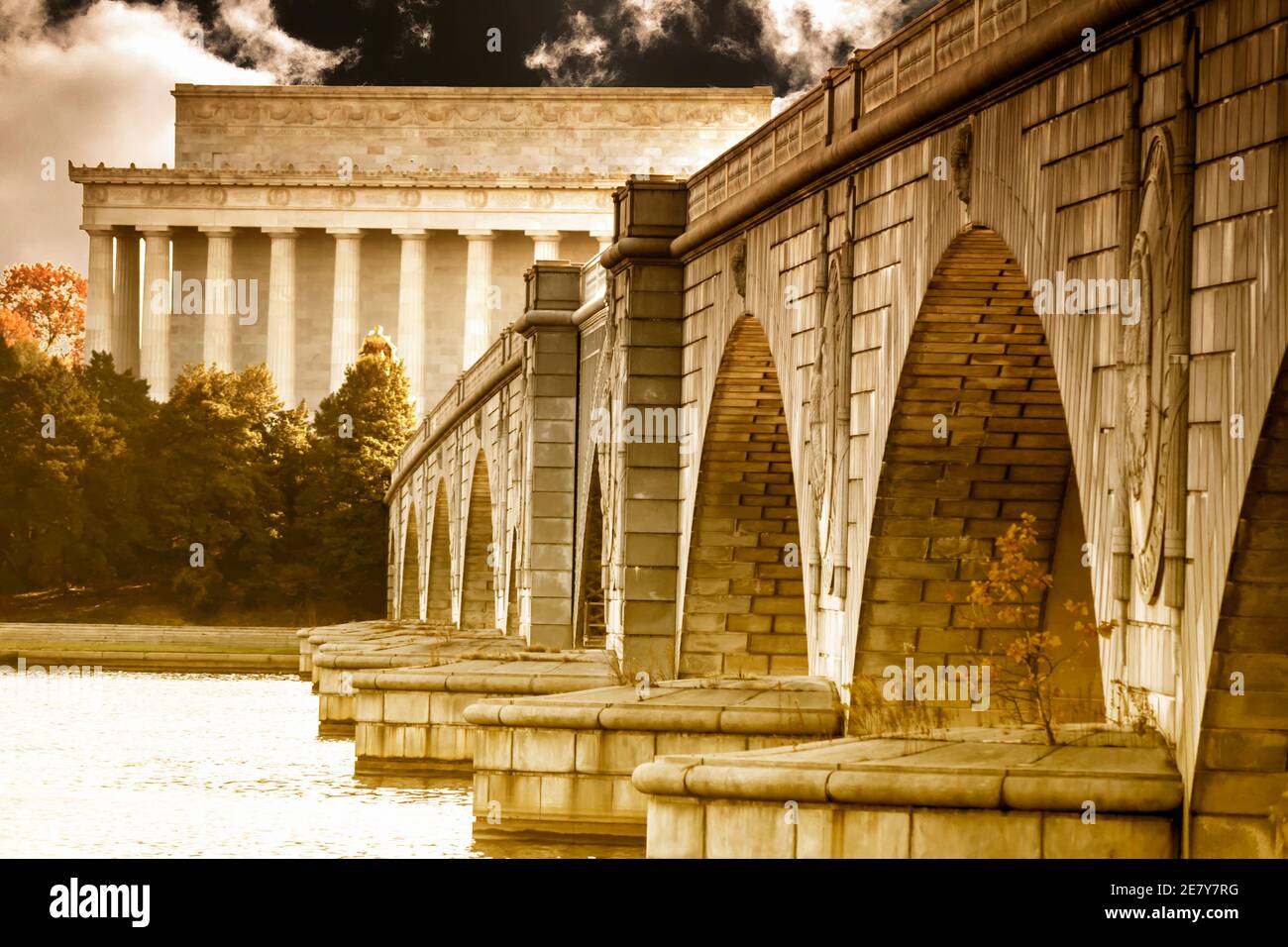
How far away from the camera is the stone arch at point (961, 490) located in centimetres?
1834

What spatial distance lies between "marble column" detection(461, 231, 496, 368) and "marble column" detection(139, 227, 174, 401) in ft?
50.3

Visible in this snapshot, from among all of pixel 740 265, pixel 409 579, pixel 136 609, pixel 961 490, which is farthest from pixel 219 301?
pixel 961 490

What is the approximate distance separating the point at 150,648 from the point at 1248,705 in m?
55.5

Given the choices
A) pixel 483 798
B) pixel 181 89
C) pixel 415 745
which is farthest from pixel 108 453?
pixel 483 798

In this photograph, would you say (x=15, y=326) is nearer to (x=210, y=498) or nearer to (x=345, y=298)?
(x=345, y=298)

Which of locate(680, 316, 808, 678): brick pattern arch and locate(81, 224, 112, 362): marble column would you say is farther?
locate(81, 224, 112, 362): marble column

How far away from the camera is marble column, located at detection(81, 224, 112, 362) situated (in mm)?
115250

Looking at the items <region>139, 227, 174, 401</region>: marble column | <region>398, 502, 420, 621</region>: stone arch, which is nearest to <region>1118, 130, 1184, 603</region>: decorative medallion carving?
<region>398, 502, 420, 621</region>: stone arch

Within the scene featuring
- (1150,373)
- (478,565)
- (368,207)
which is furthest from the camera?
(368,207)

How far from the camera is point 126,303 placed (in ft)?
391

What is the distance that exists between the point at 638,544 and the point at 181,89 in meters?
92.6

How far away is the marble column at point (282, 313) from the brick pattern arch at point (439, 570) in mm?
52032

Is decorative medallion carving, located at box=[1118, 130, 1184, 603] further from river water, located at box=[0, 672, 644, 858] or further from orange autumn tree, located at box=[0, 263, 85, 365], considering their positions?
orange autumn tree, located at box=[0, 263, 85, 365]
